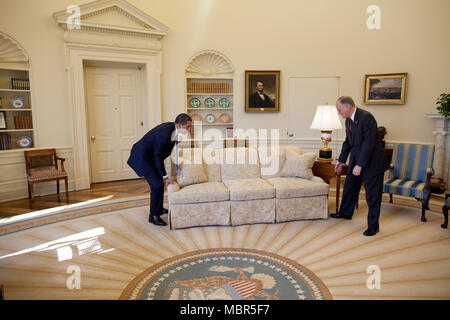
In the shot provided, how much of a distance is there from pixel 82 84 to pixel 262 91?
11.8 ft

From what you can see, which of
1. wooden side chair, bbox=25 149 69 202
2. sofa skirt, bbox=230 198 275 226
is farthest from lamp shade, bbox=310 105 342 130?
wooden side chair, bbox=25 149 69 202

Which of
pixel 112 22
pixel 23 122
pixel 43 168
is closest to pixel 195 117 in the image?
pixel 112 22

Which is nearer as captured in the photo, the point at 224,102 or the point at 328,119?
the point at 328,119

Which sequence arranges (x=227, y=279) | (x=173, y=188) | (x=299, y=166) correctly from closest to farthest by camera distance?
(x=227, y=279) < (x=173, y=188) < (x=299, y=166)

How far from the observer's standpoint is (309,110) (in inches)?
277

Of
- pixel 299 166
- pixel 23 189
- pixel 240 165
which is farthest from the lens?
pixel 23 189

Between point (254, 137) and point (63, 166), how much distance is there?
384 cm

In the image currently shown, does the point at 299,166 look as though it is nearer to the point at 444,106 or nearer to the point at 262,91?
the point at 262,91

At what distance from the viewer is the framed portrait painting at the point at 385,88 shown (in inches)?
252

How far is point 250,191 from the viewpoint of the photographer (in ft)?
13.5

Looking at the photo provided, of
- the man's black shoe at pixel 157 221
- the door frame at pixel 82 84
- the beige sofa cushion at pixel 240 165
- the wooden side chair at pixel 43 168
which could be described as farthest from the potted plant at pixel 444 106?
the wooden side chair at pixel 43 168

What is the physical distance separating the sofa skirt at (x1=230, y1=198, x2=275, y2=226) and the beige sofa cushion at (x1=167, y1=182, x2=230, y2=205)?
0.19 m

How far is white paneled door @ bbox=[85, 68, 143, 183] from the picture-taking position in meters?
6.43

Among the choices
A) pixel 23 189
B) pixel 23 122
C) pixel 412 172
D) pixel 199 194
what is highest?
pixel 23 122
